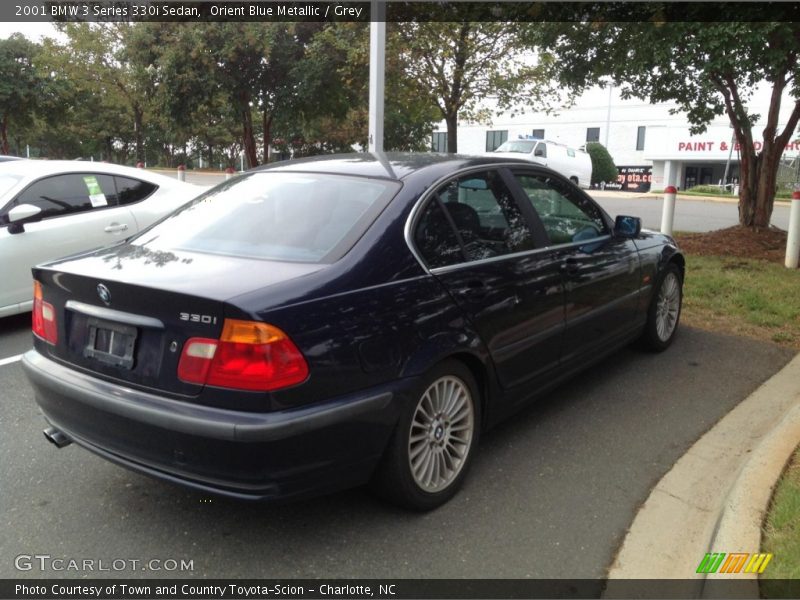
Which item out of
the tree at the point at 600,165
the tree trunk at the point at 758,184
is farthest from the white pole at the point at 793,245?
the tree at the point at 600,165

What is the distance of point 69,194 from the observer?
21.6 feet

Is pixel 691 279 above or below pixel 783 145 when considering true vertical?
below

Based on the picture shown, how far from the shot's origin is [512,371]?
12.2ft

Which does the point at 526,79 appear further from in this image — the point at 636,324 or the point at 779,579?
the point at 779,579

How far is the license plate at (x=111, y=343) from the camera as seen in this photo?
2.88 metres

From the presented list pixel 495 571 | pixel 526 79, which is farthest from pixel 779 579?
pixel 526 79

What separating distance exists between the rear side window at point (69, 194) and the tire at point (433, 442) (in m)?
4.72

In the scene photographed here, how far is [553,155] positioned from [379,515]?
25971 millimetres

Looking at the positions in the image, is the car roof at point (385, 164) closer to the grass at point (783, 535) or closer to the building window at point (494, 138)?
the grass at point (783, 535)

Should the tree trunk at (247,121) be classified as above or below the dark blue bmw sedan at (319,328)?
above

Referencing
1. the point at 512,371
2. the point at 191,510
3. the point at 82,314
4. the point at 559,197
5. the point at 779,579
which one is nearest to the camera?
the point at 779,579

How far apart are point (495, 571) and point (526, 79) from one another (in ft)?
38.9

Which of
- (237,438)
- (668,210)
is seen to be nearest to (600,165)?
(668,210)

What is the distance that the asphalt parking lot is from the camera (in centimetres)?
289
